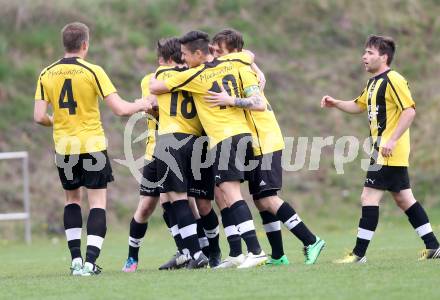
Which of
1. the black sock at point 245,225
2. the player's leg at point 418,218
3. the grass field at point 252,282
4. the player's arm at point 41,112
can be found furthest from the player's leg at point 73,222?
the player's leg at point 418,218

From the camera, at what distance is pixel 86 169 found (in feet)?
30.9

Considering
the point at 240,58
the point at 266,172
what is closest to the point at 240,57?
the point at 240,58

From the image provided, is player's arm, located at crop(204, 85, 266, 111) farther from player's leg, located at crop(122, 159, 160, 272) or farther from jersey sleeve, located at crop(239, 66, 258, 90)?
player's leg, located at crop(122, 159, 160, 272)

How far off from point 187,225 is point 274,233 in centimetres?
100

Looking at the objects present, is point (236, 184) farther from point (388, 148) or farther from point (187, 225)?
point (388, 148)

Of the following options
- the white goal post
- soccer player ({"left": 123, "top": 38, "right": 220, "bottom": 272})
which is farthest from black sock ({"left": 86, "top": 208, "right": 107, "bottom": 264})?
the white goal post

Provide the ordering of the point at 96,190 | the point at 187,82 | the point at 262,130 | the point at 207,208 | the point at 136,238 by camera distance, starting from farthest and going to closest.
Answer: the point at 136,238 < the point at 207,208 < the point at 262,130 < the point at 96,190 < the point at 187,82

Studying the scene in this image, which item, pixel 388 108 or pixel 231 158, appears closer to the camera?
pixel 231 158

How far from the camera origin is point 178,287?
7.83 meters

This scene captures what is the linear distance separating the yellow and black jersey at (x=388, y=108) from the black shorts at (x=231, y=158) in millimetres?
1269

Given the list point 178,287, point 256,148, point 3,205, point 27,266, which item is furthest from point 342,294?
point 3,205

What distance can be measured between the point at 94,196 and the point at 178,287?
76.8 inches

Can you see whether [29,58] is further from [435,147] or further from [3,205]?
[435,147]

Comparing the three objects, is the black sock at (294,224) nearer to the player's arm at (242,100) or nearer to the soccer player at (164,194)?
the soccer player at (164,194)
